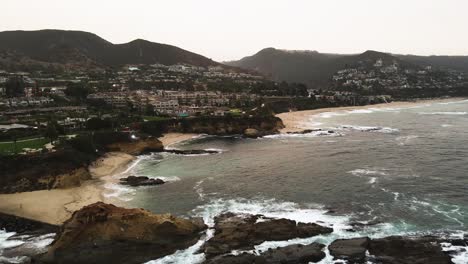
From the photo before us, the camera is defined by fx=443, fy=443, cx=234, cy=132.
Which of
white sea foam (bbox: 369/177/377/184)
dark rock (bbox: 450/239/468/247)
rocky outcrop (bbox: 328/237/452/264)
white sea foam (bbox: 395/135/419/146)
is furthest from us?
white sea foam (bbox: 395/135/419/146)

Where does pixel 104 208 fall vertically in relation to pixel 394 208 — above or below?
above

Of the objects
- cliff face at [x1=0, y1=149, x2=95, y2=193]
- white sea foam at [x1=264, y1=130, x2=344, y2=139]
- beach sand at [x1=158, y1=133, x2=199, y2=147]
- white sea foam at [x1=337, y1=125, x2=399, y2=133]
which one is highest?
cliff face at [x1=0, y1=149, x2=95, y2=193]

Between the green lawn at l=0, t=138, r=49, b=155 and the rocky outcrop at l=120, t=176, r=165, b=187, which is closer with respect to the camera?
the rocky outcrop at l=120, t=176, r=165, b=187

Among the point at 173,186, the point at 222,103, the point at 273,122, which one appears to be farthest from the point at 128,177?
the point at 222,103

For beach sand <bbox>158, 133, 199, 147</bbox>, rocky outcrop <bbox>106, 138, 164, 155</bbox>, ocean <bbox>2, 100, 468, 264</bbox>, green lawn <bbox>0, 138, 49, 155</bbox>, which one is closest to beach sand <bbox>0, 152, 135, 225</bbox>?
ocean <bbox>2, 100, 468, 264</bbox>

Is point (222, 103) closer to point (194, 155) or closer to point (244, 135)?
point (244, 135)

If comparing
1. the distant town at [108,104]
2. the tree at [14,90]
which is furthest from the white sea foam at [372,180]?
the tree at [14,90]

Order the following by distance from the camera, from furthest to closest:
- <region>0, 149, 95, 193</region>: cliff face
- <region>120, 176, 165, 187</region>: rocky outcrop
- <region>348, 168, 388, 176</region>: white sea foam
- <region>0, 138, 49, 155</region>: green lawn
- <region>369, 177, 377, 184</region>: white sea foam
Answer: <region>0, 138, 49, 155</region>: green lawn < <region>348, 168, 388, 176</region>: white sea foam < <region>120, 176, 165, 187</region>: rocky outcrop < <region>369, 177, 377, 184</region>: white sea foam < <region>0, 149, 95, 193</region>: cliff face

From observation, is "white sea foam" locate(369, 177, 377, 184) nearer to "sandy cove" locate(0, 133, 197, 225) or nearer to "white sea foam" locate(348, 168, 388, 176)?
"white sea foam" locate(348, 168, 388, 176)
